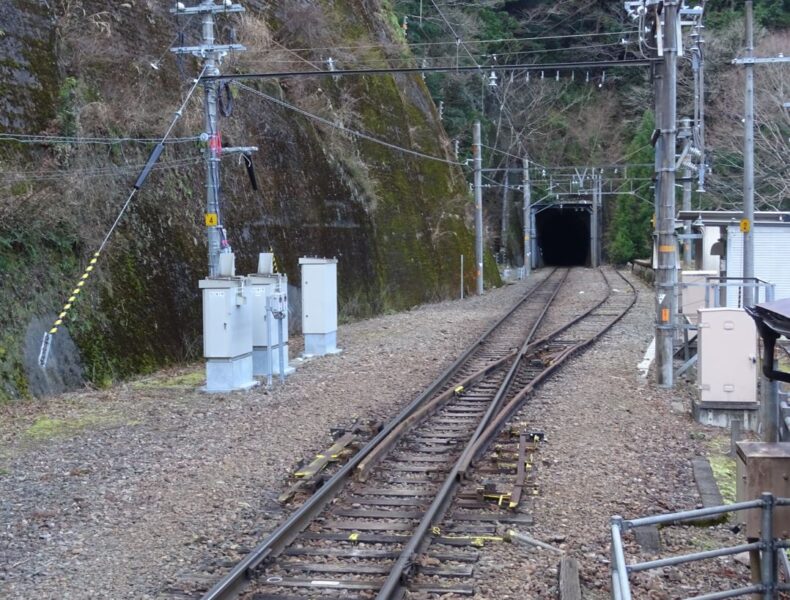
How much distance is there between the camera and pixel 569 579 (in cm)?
563

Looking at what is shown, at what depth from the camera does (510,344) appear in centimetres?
1783

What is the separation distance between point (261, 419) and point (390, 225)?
16.4 m

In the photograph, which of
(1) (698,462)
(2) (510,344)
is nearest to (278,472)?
(1) (698,462)

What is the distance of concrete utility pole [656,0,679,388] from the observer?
13.1 m

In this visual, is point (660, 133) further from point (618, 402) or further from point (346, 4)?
point (346, 4)

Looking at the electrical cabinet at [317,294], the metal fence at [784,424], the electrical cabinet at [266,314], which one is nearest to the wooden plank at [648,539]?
the metal fence at [784,424]

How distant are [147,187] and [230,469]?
8548mm

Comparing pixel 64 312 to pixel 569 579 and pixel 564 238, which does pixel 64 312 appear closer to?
pixel 569 579

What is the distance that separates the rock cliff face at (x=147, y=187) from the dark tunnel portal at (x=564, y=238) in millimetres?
47981

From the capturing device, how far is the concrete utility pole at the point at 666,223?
43.0ft

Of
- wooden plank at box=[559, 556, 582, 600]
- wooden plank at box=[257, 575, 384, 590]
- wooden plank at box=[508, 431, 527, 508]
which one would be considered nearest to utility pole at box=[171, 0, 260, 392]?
wooden plank at box=[508, 431, 527, 508]

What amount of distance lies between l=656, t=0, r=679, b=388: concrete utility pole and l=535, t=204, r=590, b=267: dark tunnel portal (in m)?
58.5

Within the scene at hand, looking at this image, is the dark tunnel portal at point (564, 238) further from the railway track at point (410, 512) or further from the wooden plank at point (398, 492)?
the wooden plank at point (398, 492)

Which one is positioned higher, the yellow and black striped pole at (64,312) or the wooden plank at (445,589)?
the yellow and black striped pole at (64,312)
